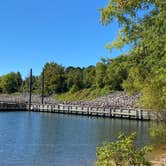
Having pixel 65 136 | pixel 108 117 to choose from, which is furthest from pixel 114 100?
pixel 65 136

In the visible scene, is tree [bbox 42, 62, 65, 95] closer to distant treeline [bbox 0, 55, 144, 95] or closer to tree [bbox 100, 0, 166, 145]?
distant treeline [bbox 0, 55, 144, 95]

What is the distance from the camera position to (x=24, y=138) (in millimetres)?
39531

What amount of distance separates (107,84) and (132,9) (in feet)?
303

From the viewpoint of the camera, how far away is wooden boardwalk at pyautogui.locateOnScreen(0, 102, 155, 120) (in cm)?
7095

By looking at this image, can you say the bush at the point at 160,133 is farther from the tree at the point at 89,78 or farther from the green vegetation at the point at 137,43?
the tree at the point at 89,78

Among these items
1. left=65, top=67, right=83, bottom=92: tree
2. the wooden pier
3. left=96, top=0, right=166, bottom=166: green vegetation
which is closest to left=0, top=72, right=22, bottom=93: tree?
left=65, top=67, right=83, bottom=92: tree

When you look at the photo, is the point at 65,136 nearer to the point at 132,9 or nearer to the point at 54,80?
the point at 132,9

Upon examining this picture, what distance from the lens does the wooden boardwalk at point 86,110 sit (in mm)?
70950

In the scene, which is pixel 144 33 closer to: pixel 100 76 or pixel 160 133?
pixel 160 133

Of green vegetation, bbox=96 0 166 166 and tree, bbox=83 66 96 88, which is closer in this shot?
green vegetation, bbox=96 0 166 166

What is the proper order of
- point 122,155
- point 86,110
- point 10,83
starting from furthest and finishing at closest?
1. point 10,83
2. point 86,110
3. point 122,155

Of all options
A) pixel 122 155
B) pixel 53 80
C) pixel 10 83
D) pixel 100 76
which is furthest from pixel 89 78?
pixel 122 155

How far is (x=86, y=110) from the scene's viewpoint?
8138 centimetres

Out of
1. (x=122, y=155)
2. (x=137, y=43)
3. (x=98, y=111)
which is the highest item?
(x=137, y=43)
